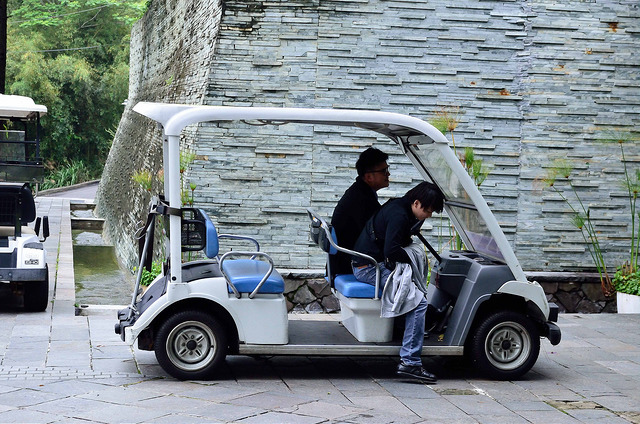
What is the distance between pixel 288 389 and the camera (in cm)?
616

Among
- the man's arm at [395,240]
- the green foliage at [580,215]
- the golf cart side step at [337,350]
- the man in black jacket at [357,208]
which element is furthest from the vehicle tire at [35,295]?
the green foliage at [580,215]

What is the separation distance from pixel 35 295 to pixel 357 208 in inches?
150

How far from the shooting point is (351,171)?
10.2m

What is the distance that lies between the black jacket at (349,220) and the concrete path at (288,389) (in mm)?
845

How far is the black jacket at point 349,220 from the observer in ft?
22.4

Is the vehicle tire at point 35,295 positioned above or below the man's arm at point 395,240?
below

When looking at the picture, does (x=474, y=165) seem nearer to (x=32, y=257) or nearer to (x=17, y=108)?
(x=32, y=257)

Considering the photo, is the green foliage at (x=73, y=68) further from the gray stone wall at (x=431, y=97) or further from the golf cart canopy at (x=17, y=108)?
the gray stone wall at (x=431, y=97)

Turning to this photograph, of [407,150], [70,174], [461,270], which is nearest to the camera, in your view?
[461,270]

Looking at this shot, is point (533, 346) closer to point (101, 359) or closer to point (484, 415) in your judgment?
point (484, 415)

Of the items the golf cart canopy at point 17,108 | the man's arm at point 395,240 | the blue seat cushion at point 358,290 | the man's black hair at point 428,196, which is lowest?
the blue seat cushion at point 358,290


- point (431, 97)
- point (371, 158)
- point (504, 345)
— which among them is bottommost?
point (504, 345)

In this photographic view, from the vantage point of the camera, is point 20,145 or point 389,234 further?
point 20,145

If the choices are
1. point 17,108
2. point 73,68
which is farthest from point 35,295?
point 73,68
